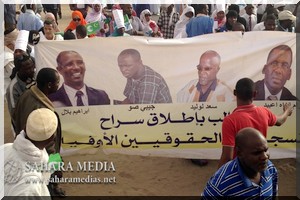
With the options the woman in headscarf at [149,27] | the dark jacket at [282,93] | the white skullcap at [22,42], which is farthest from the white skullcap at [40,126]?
the woman in headscarf at [149,27]

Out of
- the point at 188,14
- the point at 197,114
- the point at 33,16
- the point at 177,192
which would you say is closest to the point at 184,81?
the point at 197,114

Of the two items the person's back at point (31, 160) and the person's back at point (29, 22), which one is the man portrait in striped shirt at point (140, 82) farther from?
the person's back at point (29, 22)

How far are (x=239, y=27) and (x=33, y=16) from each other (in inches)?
191

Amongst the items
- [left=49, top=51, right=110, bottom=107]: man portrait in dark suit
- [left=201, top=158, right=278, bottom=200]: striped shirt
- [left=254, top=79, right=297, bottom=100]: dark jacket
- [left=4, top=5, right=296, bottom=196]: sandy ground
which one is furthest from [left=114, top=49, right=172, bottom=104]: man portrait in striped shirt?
[left=201, top=158, right=278, bottom=200]: striped shirt

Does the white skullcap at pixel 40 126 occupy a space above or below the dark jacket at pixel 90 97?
below

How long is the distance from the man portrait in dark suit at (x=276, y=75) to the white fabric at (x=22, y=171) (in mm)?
3452

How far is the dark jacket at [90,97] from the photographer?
18.8 feet

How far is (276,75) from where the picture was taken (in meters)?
5.64

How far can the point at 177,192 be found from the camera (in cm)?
543

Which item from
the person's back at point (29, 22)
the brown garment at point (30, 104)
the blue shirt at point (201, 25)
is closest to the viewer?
the brown garment at point (30, 104)

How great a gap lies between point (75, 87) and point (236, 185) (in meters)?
3.36

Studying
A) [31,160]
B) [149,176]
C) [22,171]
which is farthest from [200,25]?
[22,171]

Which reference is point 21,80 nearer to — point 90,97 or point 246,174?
point 90,97

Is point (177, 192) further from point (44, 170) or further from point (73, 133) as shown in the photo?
point (44, 170)
